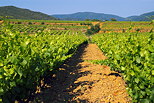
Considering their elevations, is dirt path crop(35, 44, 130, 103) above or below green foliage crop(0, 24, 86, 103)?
below

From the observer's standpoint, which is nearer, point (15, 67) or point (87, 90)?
point (15, 67)

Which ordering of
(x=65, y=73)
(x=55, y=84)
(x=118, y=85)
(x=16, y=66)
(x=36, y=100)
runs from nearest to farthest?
(x=16, y=66) → (x=36, y=100) → (x=118, y=85) → (x=55, y=84) → (x=65, y=73)

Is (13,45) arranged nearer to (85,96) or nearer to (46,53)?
(46,53)

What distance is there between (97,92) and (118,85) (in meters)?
0.96

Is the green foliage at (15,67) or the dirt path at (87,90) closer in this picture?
the green foliage at (15,67)

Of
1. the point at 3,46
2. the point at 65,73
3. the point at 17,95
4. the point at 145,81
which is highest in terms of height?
the point at 3,46

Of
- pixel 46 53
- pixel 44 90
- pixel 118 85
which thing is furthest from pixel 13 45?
pixel 118 85

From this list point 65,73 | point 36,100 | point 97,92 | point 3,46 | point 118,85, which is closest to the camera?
point 3,46

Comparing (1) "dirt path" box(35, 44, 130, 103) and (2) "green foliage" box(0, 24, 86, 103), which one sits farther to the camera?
(1) "dirt path" box(35, 44, 130, 103)

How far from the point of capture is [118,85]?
20.4 feet

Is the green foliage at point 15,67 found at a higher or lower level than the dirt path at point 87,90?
higher

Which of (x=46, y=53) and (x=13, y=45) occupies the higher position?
(x=13, y=45)

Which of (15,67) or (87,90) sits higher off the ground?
(15,67)

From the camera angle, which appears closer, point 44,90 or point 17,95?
point 17,95
